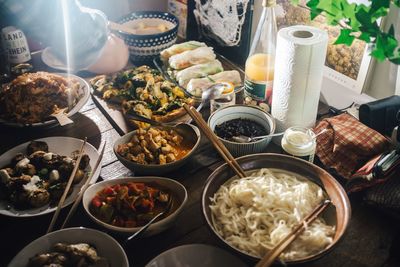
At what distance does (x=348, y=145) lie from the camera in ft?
4.98

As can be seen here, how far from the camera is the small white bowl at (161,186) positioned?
4.12ft

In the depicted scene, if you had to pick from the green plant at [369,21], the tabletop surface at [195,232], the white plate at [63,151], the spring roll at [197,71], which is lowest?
the tabletop surface at [195,232]

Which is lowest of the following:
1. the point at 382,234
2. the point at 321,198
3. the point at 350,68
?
the point at 382,234

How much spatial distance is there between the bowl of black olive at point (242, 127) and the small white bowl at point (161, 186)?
32 centimetres

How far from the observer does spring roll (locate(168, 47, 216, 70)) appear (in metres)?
2.23

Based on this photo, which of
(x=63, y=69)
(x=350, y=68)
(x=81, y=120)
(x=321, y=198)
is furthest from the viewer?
(x=63, y=69)

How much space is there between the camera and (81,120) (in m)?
1.97

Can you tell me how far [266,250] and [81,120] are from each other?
1.22m

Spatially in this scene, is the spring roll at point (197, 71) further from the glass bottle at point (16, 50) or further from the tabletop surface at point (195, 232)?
the glass bottle at point (16, 50)

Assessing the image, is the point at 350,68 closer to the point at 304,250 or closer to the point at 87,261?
the point at 304,250

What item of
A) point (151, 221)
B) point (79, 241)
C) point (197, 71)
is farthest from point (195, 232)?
point (197, 71)

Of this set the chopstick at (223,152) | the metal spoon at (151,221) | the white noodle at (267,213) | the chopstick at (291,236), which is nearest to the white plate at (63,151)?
the metal spoon at (151,221)

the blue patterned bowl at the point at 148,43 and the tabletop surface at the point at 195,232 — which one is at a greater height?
the blue patterned bowl at the point at 148,43

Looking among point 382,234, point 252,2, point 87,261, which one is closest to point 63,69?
point 252,2
